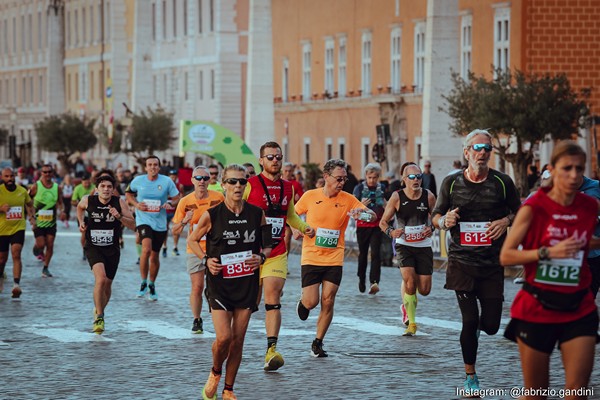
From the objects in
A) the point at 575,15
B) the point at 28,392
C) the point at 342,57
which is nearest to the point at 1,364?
the point at 28,392

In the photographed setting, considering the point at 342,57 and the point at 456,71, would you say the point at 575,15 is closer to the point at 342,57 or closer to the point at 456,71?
the point at 456,71

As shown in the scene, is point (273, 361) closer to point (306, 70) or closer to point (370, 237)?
point (370, 237)

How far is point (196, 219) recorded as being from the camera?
17.2 m

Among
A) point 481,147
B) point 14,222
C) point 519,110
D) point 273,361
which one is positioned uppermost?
point 519,110

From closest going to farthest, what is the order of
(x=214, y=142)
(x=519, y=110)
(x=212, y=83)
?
(x=519, y=110)
(x=214, y=142)
(x=212, y=83)

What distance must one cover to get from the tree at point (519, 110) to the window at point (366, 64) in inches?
724

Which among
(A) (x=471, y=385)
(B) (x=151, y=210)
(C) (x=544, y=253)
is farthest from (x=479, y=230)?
(B) (x=151, y=210)

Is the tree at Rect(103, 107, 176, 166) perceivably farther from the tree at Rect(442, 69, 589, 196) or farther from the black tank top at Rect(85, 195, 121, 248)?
the black tank top at Rect(85, 195, 121, 248)

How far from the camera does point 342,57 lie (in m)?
60.1

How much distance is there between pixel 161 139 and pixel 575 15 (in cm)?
2974

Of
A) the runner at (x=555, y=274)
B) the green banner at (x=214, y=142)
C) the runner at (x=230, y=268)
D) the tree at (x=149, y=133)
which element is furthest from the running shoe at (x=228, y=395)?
the tree at (x=149, y=133)

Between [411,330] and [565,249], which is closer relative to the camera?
[565,249]

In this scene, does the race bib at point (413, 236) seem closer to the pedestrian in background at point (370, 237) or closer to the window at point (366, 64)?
the pedestrian in background at point (370, 237)

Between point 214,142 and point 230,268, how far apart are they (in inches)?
1231
